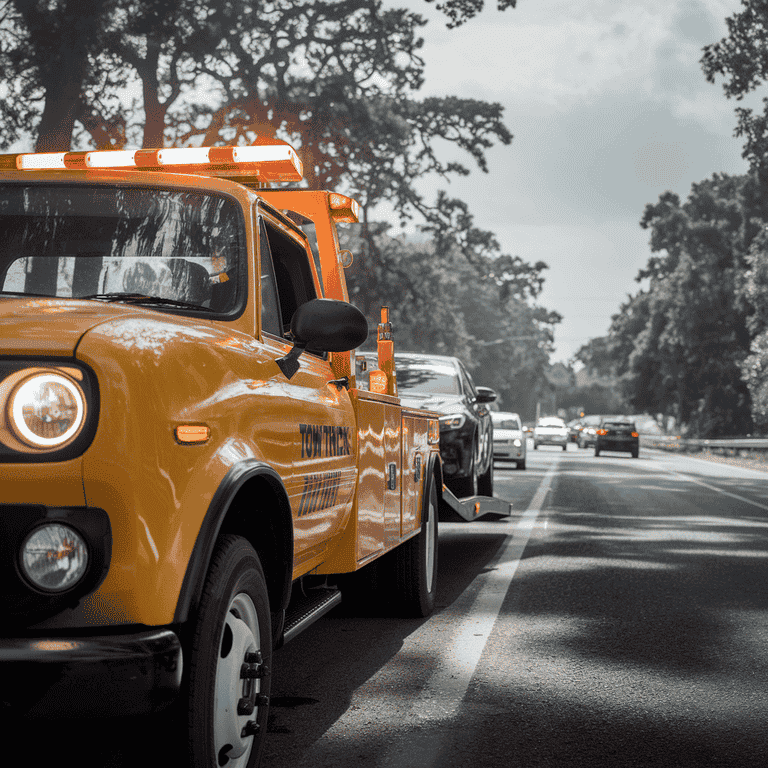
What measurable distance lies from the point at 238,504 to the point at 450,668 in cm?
254

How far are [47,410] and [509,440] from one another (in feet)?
88.8

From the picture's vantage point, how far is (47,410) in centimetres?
282

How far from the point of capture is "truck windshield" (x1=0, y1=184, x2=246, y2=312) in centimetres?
399

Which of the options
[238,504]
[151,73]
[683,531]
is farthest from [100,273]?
[151,73]

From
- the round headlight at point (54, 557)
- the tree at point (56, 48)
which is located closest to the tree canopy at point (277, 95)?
the tree at point (56, 48)

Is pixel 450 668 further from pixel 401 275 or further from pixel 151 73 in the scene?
pixel 401 275

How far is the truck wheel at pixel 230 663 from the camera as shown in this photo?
3.08 m

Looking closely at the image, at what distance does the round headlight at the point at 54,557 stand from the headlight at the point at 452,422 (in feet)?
27.4

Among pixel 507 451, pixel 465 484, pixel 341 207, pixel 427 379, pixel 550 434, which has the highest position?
Result: pixel 341 207

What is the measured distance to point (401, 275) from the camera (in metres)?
32.2

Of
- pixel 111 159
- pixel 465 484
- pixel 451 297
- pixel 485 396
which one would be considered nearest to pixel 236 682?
pixel 111 159

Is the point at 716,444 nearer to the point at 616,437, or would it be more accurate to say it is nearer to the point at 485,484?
the point at 616,437

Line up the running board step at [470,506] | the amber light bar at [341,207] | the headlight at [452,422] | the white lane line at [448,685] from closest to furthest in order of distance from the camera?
the white lane line at [448,685] < the amber light bar at [341,207] < the running board step at [470,506] < the headlight at [452,422]

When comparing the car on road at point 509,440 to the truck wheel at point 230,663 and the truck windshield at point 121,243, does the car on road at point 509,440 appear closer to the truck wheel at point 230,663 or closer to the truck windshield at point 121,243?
the truck windshield at point 121,243
